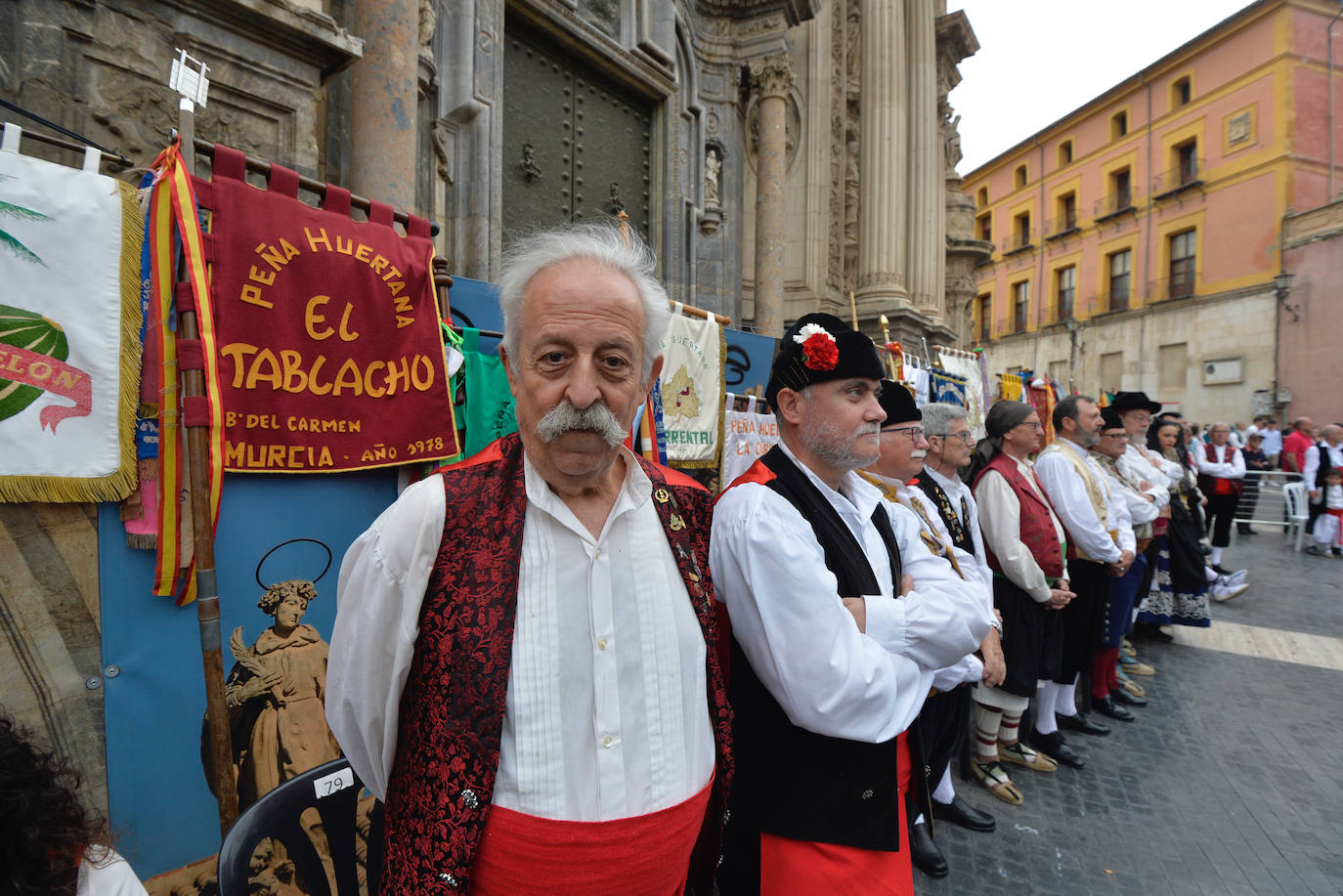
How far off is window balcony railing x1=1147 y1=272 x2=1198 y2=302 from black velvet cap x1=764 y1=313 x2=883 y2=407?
2941 cm

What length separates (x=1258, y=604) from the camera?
760 cm

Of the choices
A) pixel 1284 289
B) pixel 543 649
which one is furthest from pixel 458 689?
pixel 1284 289

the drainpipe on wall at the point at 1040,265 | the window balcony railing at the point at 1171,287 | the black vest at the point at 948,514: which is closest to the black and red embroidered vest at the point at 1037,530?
the black vest at the point at 948,514

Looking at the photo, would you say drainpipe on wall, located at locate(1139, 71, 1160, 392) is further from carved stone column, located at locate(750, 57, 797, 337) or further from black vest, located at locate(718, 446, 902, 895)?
black vest, located at locate(718, 446, 902, 895)

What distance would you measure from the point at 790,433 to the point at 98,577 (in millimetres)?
2130

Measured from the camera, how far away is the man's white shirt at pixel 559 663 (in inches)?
48.0

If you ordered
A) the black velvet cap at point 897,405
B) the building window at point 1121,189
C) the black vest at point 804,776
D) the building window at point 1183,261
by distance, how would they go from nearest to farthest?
the black vest at point 804,776, the black velvet cap at point 897,405, the building window at point 1183,261, the building window at point 1121,189

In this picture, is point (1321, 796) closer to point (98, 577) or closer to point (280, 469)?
point (280, 469)

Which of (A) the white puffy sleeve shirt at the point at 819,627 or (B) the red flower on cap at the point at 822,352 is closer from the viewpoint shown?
(A) the white puffy sleeve shirt at the point at 819,627

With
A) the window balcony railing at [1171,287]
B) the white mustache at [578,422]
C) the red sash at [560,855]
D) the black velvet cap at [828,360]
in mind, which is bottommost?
the red sash at [560,855]

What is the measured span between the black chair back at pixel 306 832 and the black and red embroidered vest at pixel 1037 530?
3.55 m

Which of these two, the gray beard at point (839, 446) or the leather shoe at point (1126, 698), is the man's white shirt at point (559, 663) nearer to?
the gray beard at point (839, 446)

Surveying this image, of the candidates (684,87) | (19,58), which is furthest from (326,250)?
(684,87)

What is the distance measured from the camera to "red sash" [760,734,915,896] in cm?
165
